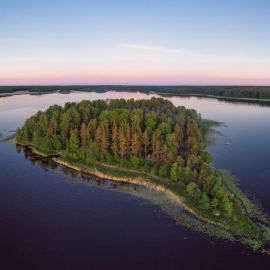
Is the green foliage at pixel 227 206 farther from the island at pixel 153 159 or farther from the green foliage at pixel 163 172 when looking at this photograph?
the green foliage at pixel 163 172

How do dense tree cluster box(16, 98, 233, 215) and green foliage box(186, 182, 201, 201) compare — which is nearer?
green foliage box(186, 182, 201, 201)

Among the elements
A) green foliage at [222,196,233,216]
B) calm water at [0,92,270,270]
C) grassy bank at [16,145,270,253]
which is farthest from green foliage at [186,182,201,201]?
calm water at [0,92,270,270]

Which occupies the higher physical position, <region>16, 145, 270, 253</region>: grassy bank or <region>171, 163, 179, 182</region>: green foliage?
<region>171, 163, 179, 182</region>: green foliage

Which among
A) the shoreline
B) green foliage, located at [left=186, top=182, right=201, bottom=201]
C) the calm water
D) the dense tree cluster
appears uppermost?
the dense tree cluster

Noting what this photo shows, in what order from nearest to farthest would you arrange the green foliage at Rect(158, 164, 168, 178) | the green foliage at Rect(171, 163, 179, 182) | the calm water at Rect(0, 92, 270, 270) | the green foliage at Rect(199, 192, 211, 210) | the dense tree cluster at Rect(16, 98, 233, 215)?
the calm water at Rect(0, 92, 270, 270) → the green foliage at Rect(199, 192, 211, 210) → the dense tree cluster at Rect(16, 98, 233, 215) → the green foliage at Rect(171, 163, 179, 182) → the green foliage at Rect(158, 164, 168, 178)

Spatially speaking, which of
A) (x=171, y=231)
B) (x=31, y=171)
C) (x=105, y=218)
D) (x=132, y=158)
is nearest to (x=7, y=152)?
(x=31, y=171)

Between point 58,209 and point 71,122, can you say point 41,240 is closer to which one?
point 58,209

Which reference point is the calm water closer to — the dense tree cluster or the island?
the island
